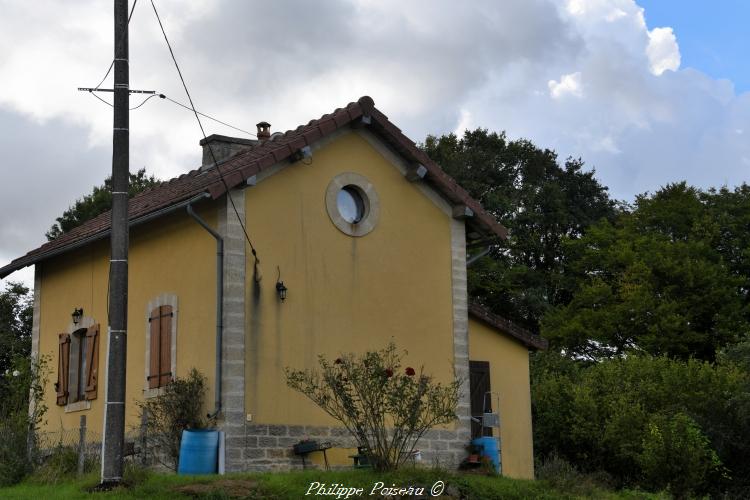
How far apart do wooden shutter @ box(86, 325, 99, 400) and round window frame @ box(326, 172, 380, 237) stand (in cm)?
497

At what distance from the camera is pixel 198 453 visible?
567 inches

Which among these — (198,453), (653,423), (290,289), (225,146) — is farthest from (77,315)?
(653,423)

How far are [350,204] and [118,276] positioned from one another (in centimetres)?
566

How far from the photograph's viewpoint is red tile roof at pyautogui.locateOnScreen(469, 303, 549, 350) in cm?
1895

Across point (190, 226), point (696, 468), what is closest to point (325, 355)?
point (190, 226)

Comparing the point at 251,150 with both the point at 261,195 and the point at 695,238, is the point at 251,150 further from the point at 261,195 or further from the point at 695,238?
the point at 695,238

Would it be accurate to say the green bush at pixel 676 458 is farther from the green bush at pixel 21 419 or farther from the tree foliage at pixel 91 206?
the tree foliage at pixel 91 206

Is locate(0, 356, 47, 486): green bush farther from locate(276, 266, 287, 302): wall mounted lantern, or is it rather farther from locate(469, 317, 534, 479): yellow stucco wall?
locate(469, 317, 534, 479): yellow stucco wall

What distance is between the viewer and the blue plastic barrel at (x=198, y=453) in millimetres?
14352

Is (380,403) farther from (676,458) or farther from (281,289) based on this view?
(676,458)

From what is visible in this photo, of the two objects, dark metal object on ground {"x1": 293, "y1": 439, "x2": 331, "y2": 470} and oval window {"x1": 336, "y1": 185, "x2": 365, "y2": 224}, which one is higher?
oval window {"x1": 336, "y1": 185, "x2": 365, "y2": 224}

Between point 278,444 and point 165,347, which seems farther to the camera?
point 165,347

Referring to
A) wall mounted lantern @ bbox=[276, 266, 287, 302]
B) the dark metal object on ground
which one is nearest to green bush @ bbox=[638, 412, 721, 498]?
the dark metal object on ground

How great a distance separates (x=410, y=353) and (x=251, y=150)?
14.7 ft
